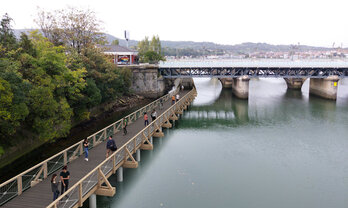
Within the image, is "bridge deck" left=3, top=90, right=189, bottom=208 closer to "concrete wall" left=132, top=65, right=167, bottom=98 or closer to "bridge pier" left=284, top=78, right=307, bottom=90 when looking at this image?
"concrete wall" left=132, top=65, right=167, bottom=98

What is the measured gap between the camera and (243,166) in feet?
66.9

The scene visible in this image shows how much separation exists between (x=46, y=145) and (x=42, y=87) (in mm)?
6460

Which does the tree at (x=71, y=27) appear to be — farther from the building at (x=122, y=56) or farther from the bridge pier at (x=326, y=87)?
the bridge pier at (x=326, y=87)

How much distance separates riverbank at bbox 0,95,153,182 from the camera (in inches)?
773

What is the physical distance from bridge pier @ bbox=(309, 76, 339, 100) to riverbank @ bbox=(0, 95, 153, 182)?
38.0m

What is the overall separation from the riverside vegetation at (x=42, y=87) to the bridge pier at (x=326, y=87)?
3912 cm

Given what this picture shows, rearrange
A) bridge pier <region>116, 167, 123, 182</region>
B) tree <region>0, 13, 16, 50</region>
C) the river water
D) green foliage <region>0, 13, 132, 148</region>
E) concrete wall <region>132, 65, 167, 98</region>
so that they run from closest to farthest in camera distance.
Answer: the river water, bridge pier <region>116, 167, 123, 182</region>, green foliage <region>0, 13, 132, 148</region>, tree <region>0, 13, 16, 50</region>, concrete wall <region>132, 65, 167, 98</region>

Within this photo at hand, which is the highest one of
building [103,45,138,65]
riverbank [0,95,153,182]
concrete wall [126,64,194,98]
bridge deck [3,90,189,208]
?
building [103,45,138,65]

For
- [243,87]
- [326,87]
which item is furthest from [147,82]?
[326,87]

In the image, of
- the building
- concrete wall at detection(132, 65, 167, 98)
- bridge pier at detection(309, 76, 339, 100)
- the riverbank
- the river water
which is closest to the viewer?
the river water

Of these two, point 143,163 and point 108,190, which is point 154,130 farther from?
point 108,190

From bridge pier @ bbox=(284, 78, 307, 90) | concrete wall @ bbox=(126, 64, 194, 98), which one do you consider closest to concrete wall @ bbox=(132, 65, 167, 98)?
concrete wall @ bbox=(126, 64, 194, 98)

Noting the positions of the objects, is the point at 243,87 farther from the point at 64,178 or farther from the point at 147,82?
the point at 64,178

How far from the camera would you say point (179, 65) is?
51.6 m
